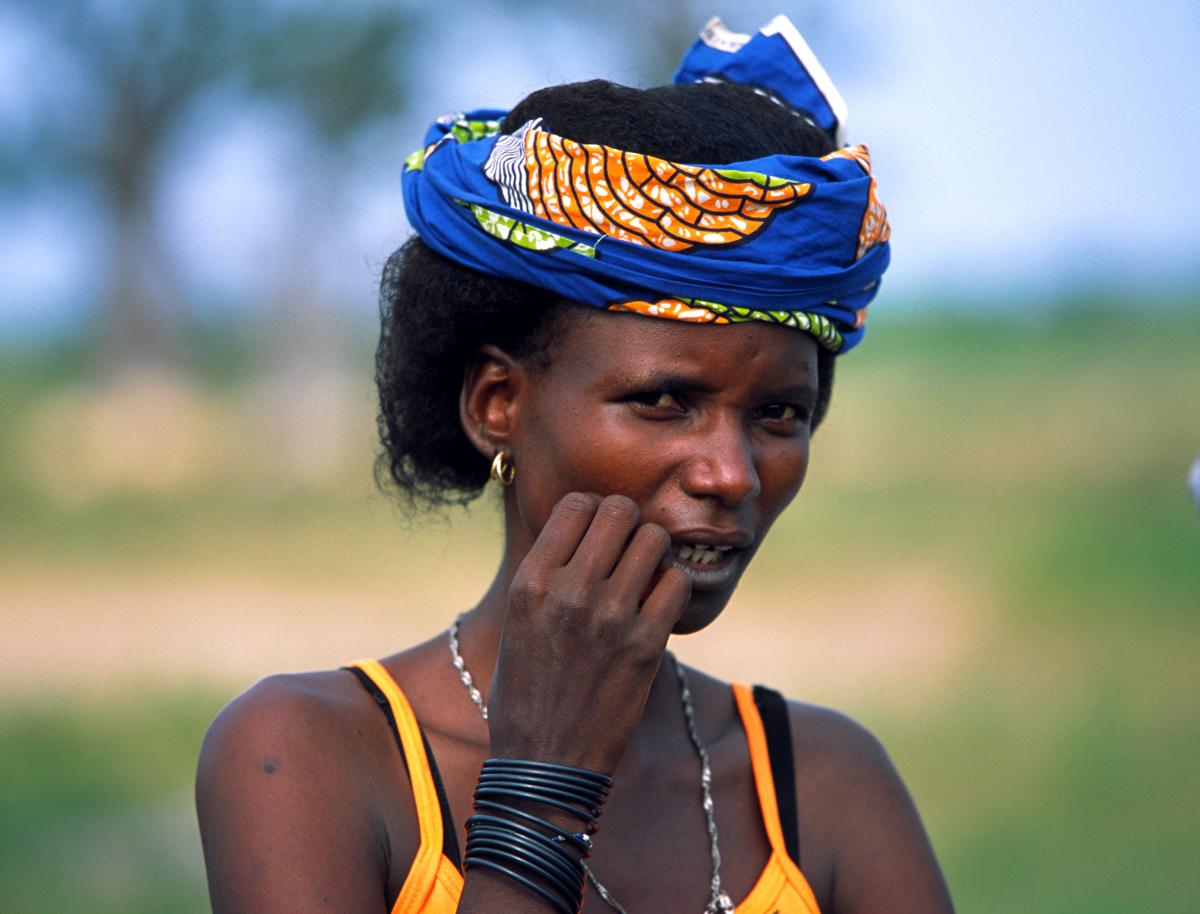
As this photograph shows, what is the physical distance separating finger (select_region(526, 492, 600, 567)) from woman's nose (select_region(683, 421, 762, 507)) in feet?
0.64

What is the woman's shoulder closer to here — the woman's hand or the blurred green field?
the woman's hand

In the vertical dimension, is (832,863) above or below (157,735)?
above

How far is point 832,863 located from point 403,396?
134 cm

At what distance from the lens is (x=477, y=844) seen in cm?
187

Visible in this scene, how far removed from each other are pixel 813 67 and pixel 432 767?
166 centimetres

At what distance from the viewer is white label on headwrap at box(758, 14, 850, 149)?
2578 mm

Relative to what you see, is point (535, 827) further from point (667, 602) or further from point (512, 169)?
point (512, 169)

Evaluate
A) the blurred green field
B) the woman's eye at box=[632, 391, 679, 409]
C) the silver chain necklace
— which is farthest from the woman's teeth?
the blurred green field

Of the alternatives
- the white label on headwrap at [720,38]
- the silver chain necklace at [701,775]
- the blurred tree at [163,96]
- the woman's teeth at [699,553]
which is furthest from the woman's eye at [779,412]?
the blurred tree at [163,96]

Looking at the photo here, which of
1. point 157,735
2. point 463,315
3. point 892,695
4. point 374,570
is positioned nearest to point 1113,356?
point 892,695

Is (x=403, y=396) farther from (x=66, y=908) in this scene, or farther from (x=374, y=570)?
(x=374, y=570)

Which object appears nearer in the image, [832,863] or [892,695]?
[832,863]

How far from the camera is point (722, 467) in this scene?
213cm

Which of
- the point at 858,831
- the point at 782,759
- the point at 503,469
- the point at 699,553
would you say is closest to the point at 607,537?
the point at 699,553
